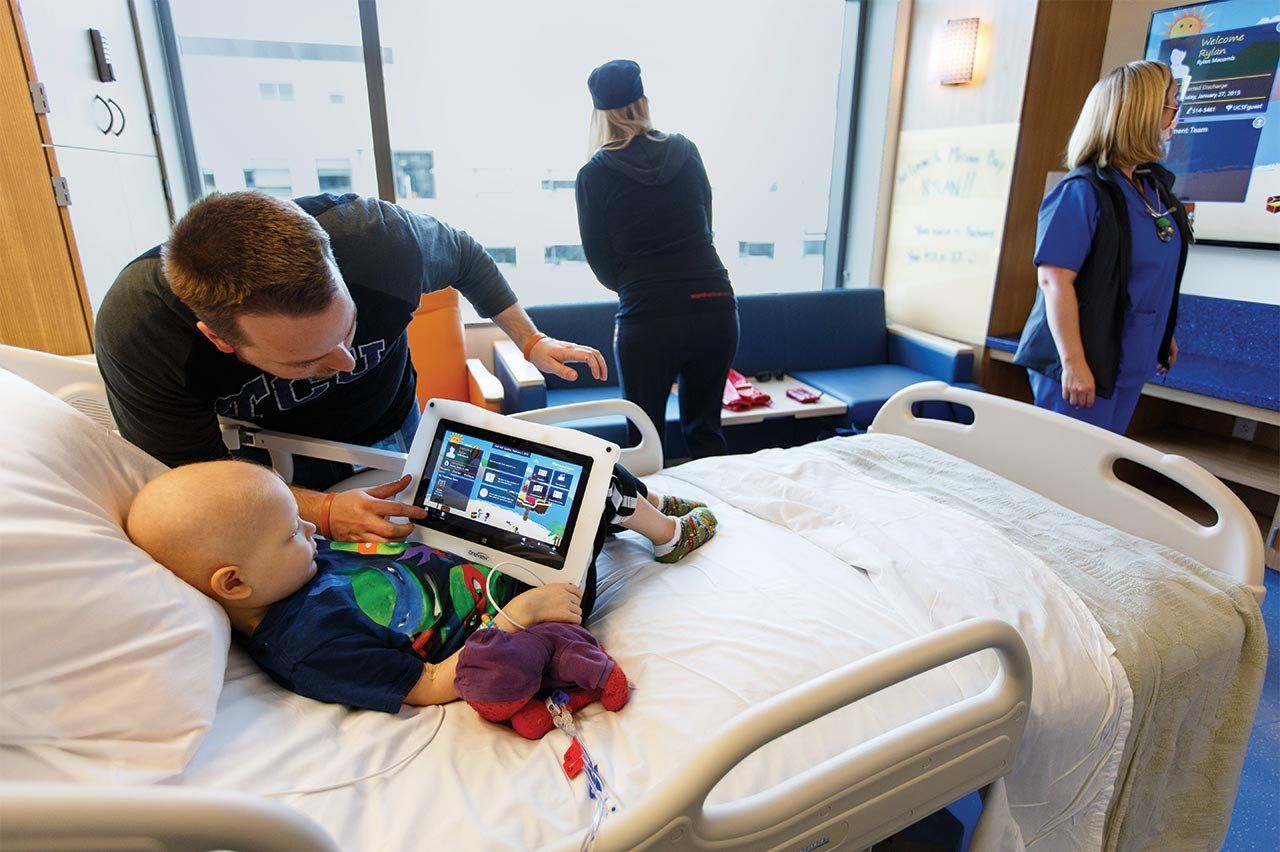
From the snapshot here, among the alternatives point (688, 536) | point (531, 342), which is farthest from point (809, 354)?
point (688, 536)

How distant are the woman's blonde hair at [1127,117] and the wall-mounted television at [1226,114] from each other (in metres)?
1.08

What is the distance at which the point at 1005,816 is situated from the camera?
1179 millimetres

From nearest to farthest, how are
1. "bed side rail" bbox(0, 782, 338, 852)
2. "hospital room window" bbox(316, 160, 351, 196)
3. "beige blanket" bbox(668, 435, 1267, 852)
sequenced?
"bed side rail" bbox(0, 782, 338, 852) < "beige blanket" bbox(668, 435, 1267, 852) < "hospital room window" bbox(316, 160, 351, 196)

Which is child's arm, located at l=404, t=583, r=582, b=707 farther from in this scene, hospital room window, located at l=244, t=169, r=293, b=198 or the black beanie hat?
hospital room window, located at l=244, t=169, r=293, b=198

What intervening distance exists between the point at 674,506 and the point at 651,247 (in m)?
1.10

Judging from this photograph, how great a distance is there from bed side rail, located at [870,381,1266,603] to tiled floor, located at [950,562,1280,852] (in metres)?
0.63

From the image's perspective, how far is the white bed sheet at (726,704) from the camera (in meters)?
0.94

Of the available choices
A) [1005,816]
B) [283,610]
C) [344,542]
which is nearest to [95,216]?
[344,542]

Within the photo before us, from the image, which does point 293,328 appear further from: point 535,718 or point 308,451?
point 535,718

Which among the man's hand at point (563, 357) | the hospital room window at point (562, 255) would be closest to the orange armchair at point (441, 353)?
the hospital room window at point (562, 255)

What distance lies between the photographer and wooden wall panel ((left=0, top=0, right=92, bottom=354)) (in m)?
1.99

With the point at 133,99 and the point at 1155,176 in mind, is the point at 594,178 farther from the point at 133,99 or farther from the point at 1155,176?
the point at 133,99

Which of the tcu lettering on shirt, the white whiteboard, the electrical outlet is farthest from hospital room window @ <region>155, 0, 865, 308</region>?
the electrical outlet

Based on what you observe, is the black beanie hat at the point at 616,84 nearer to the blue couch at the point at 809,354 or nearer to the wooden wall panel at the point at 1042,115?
the blue couch at the point at 809,354
